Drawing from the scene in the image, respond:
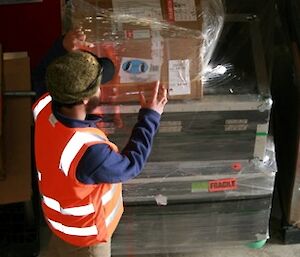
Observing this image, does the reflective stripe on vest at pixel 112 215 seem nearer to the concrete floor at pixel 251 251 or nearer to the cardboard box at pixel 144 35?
the cardboard box at pixel 144 35

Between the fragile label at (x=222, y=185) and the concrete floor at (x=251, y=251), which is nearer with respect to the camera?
the fragile label at (x=222, y=185)

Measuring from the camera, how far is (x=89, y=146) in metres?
1.66

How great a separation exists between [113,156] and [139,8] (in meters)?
0.42

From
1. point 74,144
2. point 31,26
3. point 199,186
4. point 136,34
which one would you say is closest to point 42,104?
point 74,144

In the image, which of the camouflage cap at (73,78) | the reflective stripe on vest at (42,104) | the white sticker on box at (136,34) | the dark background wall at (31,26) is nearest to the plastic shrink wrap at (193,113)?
the white sticker on box at (136,34)

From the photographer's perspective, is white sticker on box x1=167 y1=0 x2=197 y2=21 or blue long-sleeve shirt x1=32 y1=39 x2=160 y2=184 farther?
white sticker on box x1=167 y1=0 x2=197 y2=21

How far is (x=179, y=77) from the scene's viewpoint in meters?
1.88

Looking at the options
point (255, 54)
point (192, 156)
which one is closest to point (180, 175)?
point (192, 156)

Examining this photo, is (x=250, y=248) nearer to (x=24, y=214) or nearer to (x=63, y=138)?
(x=24, y=214)

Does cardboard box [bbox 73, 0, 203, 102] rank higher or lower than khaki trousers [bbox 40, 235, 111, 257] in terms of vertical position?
higher

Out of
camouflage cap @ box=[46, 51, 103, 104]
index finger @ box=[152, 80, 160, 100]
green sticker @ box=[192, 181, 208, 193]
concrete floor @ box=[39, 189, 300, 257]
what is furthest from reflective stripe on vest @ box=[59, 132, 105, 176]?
concrete floor @ box=[39, 189, 300, 257]

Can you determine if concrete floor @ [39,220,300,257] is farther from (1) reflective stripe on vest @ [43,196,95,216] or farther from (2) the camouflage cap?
(2) the camouflage cap

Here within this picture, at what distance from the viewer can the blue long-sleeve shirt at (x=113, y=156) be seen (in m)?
1.66

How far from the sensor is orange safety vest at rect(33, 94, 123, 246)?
5.50ft
